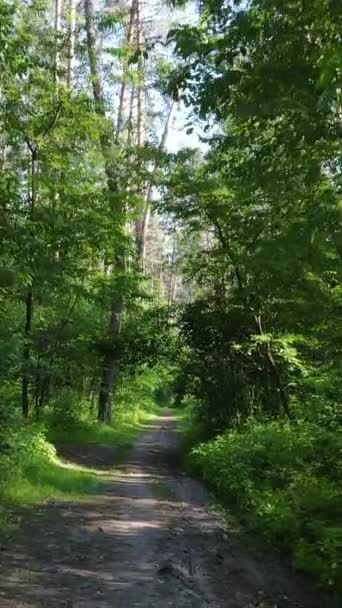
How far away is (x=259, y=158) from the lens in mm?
7113

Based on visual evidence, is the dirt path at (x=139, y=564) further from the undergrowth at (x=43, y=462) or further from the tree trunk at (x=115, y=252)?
the tree trunk at (x=115, y=252)

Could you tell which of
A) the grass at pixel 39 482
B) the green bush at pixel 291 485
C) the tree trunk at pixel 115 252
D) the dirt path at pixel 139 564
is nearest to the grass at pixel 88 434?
the tree trunk at pixel 115 252

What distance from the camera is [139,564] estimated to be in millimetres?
6668

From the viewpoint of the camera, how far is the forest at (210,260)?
616cm

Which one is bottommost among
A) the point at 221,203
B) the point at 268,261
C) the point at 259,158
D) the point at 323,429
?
the point at 323,429

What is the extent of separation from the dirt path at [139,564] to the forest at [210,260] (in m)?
0.44

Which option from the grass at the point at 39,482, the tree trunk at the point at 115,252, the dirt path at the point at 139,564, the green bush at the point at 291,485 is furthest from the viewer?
the tree trunk at the point at 115,252

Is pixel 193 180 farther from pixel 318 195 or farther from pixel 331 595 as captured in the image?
pixel 331 595

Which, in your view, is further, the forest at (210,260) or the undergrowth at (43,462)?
the undergrowth at (43,462)

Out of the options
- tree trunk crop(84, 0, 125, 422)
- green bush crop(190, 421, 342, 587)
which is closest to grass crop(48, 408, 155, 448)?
→ tree trunk crop(84, 0, 125, 422)

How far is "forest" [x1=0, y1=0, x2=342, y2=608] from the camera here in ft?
20.2

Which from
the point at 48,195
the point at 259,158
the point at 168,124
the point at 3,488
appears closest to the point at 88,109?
the point at 48,195

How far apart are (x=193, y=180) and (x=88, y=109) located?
116 inches

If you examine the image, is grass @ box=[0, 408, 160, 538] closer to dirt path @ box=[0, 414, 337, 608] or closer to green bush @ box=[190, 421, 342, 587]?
dirt path @ box=[0, 414, 337, 608]
